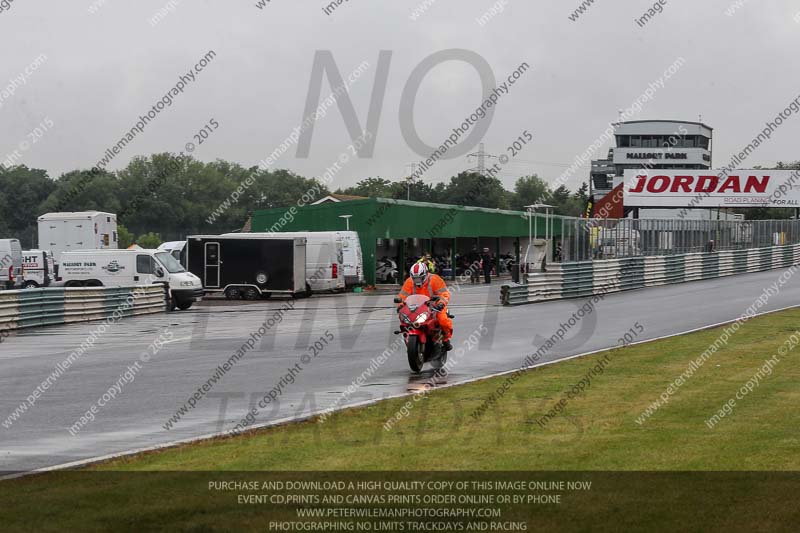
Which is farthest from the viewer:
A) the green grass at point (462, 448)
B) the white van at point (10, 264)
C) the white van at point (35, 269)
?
the white van at point (35, 269)

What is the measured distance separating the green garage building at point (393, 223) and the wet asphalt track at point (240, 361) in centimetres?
1553

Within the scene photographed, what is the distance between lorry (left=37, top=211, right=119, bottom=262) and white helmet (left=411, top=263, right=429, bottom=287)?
34.3 m

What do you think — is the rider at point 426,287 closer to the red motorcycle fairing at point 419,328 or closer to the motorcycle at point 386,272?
the red motorcycle fairing at point 419,328

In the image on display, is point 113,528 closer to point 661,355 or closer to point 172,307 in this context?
point 661,355

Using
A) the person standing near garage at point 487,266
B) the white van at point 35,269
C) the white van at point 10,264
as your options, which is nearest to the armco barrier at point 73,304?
the white van at point 10,264

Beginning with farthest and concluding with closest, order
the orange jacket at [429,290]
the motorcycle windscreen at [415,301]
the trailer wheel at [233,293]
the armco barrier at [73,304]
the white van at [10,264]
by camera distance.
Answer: the white van at [10,264], the trailer wheel at [233,293], the armco barrier at [73,304], the orange jacket at [429,290], the motorcycle windscreen at [415,301]

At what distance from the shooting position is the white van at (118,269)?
36.5 metres

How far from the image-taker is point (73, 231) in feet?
157

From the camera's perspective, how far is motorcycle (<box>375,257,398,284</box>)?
184ft

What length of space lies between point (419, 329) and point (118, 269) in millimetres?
23235

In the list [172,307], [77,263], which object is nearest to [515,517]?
[172,307]

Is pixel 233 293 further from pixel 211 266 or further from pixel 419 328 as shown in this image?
pixel 419 328

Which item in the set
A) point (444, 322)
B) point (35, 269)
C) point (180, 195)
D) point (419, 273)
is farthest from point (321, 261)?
point (180, 195)

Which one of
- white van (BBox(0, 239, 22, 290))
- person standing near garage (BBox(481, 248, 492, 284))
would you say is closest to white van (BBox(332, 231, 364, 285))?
person standing near garage (BBox(481, 248, 492, 284))
